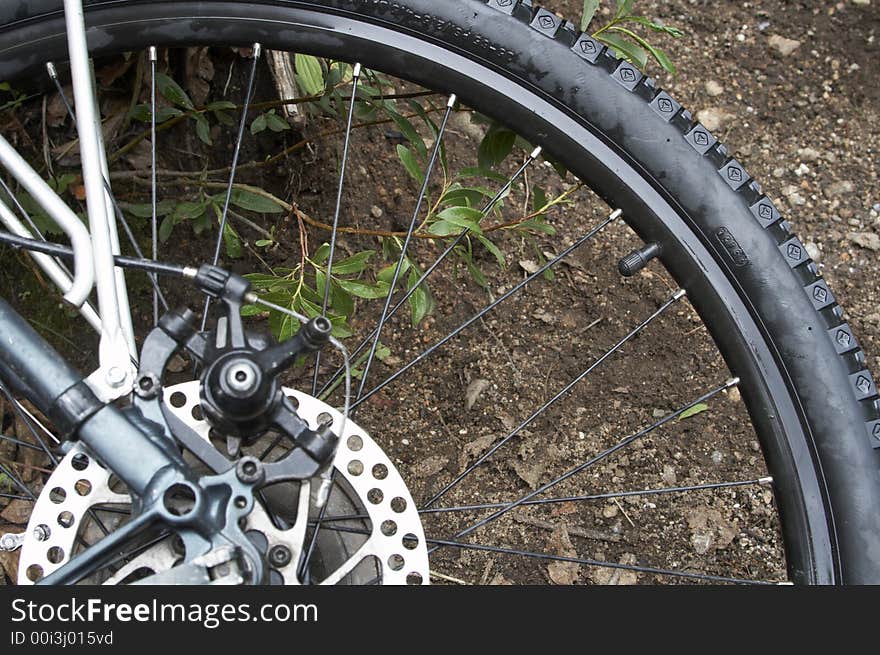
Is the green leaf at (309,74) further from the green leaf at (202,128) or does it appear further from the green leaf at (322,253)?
the green leaf at (322,253)

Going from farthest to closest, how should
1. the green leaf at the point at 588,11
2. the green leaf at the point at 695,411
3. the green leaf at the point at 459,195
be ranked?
the green leaf at the point at 695,411 → the green leaf at the point at 459,195 → the green leaf at the point at 588,11

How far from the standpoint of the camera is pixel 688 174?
105 centimetres

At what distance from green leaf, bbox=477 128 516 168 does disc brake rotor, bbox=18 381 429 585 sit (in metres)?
0.49

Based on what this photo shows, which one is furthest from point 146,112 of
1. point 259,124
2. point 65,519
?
point 65,519

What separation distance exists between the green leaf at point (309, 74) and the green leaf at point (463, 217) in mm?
368

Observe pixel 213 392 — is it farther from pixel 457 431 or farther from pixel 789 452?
pixel 457 431

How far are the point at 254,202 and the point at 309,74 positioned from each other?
0.23 metres

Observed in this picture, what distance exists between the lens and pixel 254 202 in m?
1.52

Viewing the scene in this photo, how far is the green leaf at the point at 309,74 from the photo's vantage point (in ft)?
4.86

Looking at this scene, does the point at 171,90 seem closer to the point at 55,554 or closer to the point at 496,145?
the point at 496,145

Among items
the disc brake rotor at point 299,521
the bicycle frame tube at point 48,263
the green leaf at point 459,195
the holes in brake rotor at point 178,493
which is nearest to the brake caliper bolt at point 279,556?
the disc brake rotor at point 299,521
